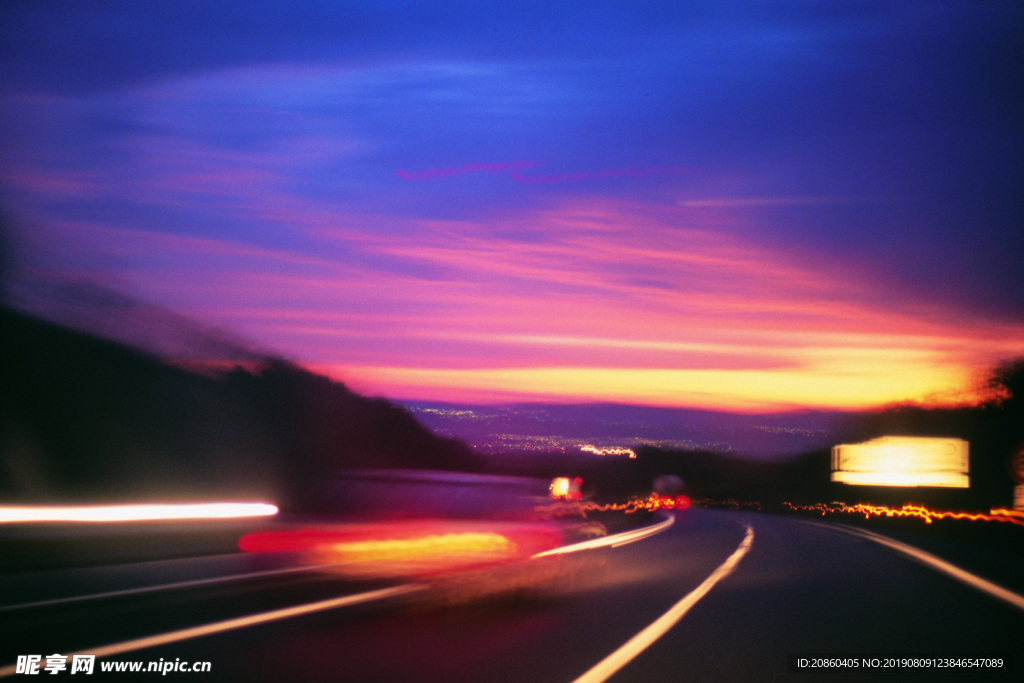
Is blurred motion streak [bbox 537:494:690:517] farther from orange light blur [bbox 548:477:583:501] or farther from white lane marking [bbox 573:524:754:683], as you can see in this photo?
white lane marking [bbox 573:524:754:683]

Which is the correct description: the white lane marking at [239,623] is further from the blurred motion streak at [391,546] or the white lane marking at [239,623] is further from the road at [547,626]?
the blurred motion streak at [391,546]

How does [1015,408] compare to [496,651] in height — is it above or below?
above

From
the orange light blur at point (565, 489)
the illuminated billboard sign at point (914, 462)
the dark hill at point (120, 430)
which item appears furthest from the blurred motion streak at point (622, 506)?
the illuminated billboard sign at point (914, 462)

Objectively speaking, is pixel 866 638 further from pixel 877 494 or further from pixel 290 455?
pixel 877 494

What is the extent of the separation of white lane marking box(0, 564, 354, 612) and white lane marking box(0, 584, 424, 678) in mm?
541

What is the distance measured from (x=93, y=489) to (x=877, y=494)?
81.3 m

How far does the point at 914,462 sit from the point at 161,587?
68090 mm

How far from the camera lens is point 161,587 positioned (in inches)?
505

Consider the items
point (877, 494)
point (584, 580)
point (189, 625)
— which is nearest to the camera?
point (189, 625)

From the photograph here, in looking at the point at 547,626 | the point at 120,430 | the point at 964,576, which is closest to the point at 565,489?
the point at 547,626

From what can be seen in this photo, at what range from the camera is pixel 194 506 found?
17.7 m

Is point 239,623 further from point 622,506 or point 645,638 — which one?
point 622,506

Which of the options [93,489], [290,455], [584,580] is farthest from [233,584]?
[290,455]

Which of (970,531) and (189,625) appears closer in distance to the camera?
(189,625)
